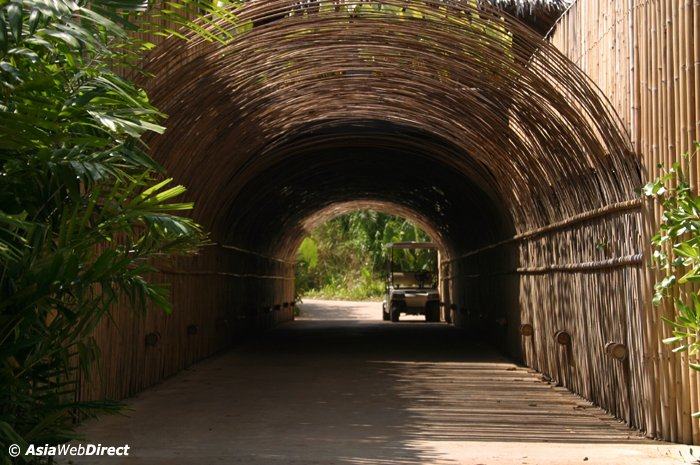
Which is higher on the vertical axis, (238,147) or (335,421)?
(238,147)

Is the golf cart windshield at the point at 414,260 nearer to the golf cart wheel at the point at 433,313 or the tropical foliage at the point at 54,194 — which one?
the golf cart wheel at the point at 433,313

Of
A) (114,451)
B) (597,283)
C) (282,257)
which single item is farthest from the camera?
(282,257)

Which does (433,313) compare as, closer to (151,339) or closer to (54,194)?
(151,339)

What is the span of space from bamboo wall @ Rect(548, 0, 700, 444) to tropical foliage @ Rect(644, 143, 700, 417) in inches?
5.8

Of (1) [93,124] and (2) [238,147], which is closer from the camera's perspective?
(1) [93,124]

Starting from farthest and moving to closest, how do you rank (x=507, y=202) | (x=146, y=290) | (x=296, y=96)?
(x=507, y=202) < (x=296, y=96) < (x=146, y=290)

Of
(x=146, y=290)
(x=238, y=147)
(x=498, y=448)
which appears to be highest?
(x=238, y=147)

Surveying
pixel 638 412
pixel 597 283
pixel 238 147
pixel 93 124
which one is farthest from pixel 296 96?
pixel 93 124

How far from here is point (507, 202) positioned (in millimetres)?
12961

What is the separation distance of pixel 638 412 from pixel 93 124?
454 cm

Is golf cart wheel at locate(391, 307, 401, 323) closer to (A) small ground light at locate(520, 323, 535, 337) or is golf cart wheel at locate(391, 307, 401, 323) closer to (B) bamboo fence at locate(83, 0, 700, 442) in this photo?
(B) bamboo fence at locate(83, 0, 700, 442)

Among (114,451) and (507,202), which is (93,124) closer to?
(114,451)

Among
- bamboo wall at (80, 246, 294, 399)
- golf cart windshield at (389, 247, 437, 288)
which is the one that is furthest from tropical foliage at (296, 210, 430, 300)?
bamboo wall at (80, 246, 294, 399)

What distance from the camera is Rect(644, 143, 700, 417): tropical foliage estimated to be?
559 centimetres
